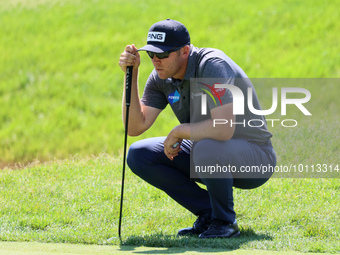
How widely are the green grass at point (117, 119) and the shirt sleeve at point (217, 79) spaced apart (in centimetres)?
106

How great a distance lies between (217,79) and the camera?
454cm

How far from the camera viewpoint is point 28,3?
19.0 metres

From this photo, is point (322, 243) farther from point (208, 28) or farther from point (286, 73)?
point (208, 28)

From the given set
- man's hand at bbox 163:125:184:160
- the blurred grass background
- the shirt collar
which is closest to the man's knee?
man's hand at bbox 163:125:184:160

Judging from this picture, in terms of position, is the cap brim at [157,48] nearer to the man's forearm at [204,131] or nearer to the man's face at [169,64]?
the man's face at [169,64]

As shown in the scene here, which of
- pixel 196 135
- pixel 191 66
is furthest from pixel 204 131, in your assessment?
pixel 191 66

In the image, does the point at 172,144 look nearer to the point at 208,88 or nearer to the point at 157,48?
the point at 208,88

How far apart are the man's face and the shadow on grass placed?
4.15 feet

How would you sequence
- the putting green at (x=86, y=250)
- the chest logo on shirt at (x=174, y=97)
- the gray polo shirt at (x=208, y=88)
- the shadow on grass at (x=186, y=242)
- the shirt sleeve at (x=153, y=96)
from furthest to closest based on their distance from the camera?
1. the shirt sleeve at (x=153, y=96)
2. the chest logo on shirt at (x=174, y=97)
3. the gray polo shirt at (x=208, y=88)
4. the shadow on grass at (x=186, y=242)
5. the putting green at (x=86, y=250)

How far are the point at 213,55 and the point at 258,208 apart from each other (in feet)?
5.65

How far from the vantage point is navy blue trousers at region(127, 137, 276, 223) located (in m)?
4.56

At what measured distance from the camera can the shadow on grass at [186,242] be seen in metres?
4.40

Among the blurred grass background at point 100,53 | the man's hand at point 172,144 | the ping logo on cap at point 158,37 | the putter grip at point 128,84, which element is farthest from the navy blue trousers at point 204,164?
the blurred grass background at point 100,53

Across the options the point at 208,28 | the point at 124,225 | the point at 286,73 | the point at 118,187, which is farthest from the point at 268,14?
the point at 124,225
